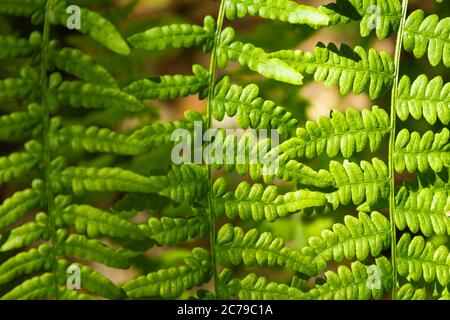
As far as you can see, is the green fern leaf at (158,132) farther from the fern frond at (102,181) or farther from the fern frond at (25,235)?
the fern frond at (25,235)

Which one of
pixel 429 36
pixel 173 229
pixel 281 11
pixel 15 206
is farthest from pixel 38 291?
pixel 429 36

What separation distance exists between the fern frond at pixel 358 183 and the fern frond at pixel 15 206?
661mm

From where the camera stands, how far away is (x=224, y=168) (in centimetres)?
125

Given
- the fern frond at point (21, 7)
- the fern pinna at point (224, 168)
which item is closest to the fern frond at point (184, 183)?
the fern pinna at point (224, 168)

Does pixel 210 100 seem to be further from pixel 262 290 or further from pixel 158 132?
pixel 262 290

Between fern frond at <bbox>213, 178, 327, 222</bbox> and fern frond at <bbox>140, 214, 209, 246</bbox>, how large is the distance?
0.05 metres

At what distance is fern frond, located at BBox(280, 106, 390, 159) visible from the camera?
123 cm

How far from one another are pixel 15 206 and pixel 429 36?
1011mm

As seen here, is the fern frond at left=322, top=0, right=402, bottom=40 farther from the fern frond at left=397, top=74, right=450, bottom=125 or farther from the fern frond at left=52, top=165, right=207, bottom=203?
the fern frond at left=52, top=165, right=207, bottom=203

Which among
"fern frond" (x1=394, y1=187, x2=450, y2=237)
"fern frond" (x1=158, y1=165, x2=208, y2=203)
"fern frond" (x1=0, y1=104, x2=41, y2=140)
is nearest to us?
"fern frond" (x1=0, y1=104, x2=41, y2=140)

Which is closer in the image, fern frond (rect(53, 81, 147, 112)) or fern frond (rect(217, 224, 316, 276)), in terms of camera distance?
fern frond (rect(53, 81, 147, 112))

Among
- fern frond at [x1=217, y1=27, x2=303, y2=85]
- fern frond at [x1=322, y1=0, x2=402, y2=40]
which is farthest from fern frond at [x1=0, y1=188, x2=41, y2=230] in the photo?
fern frond at [x1=322, y1=0, x2=402, y2=40]

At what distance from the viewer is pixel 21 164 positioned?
1.10m
